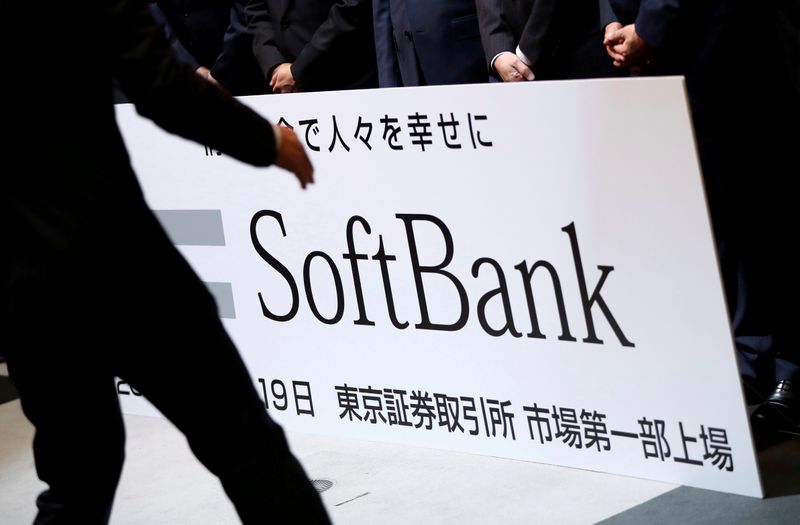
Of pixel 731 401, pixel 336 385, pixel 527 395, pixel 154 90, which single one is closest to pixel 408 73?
pixel 336 385

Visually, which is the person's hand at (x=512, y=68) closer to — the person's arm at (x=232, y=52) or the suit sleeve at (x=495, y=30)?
the suit sleeve at (x=495, y=30)

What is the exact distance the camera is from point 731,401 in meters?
2.54

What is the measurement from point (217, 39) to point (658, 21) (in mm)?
2126

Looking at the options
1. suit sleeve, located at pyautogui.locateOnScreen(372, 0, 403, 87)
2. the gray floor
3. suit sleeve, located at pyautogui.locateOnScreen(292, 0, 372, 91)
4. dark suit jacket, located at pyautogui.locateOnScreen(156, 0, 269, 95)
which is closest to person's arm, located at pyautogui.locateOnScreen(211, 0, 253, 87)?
dark suit jacket, located at pyautogui.locateOnScreen(156, 0, 269, 95)

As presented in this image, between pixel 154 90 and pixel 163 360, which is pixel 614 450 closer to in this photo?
pixel 163 360

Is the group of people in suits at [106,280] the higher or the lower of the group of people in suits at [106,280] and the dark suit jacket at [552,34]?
the lower

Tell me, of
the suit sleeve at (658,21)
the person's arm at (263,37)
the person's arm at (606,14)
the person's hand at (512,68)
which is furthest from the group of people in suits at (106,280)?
the person's arm at (263,37)

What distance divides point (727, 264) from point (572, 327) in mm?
586

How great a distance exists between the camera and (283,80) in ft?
13.8

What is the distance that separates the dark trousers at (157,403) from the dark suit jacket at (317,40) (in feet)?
7.55

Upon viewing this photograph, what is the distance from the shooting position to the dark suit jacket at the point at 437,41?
12.3ft

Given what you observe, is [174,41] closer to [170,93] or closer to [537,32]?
[537,32]

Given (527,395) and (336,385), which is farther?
(336,385)

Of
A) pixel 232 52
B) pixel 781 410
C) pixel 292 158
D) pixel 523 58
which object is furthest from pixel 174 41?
pixel 292 158
